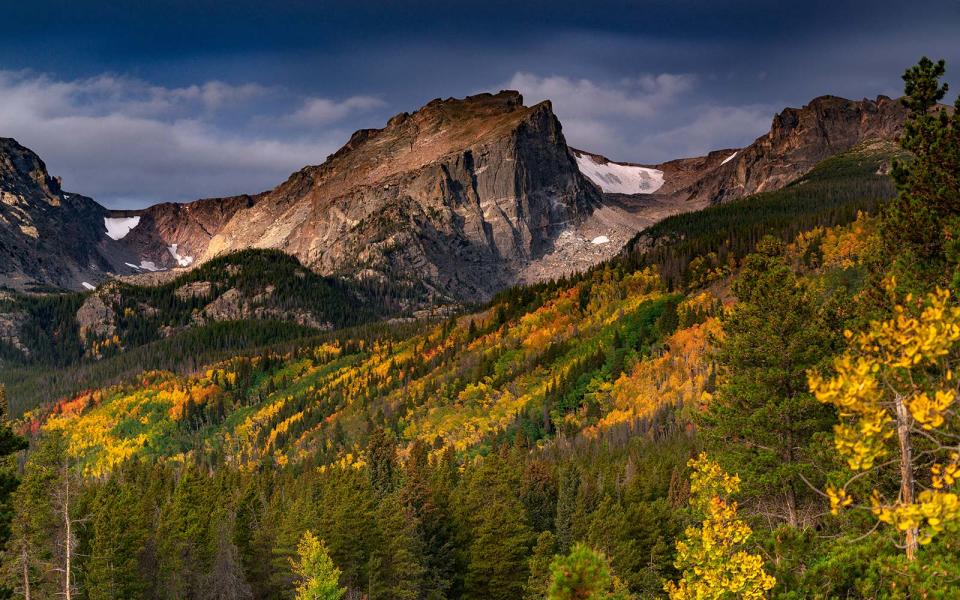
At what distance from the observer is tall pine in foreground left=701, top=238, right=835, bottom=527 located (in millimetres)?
30766

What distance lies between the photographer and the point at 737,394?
32.6 m

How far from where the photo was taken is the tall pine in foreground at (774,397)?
1211 inches

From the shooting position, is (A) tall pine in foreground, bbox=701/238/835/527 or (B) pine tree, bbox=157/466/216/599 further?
(B) pine tree, bbox=157/466/216/599

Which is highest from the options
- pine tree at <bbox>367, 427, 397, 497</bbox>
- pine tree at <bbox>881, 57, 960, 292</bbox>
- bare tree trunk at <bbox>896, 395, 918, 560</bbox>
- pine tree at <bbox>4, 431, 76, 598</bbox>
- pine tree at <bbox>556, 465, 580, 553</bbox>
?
pine tree at <bbox>881, 57, 960, 292</bbox>

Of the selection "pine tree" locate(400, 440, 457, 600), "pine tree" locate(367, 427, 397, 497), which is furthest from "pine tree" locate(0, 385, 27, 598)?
"pine tree" locate(367, 427, 397, 497)

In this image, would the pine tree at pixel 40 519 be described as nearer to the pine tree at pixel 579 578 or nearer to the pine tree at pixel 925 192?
the pine tree at pixel 579 578

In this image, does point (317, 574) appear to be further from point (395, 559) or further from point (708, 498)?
point (708, 498)

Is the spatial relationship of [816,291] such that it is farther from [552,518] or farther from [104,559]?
[552,518]

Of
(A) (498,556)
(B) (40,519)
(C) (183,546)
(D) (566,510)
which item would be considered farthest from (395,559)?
(B) (40,519)

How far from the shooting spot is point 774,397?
31.4m

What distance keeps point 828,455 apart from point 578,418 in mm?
135370

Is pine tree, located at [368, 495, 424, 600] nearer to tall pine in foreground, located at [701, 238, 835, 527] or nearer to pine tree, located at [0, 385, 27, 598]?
pine tree, located at [0, 385, 27, 598]

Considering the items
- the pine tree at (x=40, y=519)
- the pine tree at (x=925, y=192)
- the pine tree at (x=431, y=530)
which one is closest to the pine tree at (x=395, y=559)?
the pine tree at (x=431, y=530)

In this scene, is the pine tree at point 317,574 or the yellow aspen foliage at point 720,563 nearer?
the yellow aspen foliage at point 720,563
